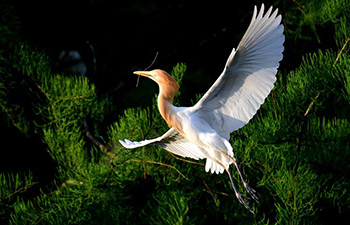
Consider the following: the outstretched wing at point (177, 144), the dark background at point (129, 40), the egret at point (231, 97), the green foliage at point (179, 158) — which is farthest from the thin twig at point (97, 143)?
the egret at point (231, 97)

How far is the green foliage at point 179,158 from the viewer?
132 centimetres

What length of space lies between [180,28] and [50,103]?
642mm

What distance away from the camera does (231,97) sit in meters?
1.04

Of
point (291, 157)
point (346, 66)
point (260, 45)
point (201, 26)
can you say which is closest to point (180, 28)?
point (201, 26)

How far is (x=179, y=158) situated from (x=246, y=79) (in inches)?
12.8

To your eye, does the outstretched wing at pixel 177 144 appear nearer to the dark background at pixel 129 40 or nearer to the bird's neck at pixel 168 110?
the bird's neck at pixel 168 110

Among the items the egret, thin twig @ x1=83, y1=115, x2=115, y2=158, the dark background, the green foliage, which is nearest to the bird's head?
the egret

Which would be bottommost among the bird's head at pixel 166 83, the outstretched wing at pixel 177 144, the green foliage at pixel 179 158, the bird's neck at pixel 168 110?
the green foliage at pixel 179 158

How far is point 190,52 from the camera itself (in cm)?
190

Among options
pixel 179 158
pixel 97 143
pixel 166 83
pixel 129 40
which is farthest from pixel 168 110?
→ pixel 129 40

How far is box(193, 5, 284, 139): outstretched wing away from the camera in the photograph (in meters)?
0.96

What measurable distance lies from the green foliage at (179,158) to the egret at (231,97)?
24cm

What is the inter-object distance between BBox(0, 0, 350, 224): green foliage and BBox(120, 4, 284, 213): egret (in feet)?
0.79

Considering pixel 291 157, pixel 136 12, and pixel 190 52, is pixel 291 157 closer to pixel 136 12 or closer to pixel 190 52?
pixel 190 52
